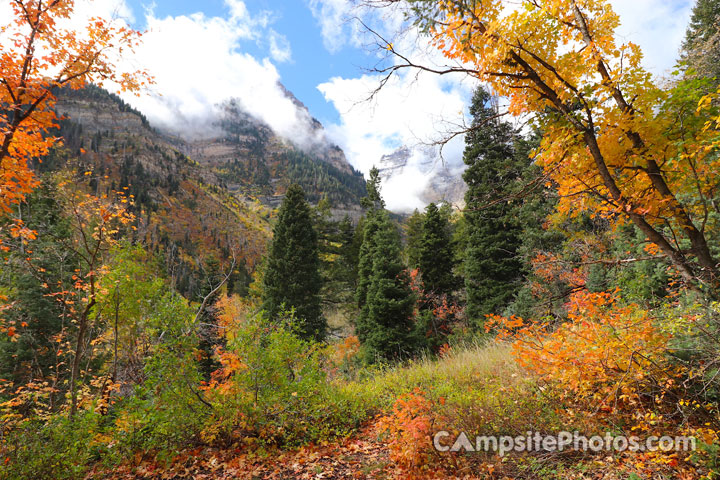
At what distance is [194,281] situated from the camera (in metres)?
63.0

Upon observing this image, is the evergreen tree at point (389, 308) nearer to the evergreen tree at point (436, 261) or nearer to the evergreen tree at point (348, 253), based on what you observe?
the evergreen tree at point (436, 261)

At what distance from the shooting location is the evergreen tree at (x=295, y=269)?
1852 cm

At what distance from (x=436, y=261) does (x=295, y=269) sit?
9419 mm

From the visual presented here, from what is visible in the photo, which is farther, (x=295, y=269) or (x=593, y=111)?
(x=295, y=269)

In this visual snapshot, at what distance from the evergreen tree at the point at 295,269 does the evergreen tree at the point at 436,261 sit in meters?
7.17

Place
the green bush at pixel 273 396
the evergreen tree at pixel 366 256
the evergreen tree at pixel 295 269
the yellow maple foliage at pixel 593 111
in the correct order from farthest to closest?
the evergreen tree at pixel 366 256 → the evergreen tree at pixel 295 269 → the green bush at pixel 273 396 → the yellow maple foliage at pixel 593 111

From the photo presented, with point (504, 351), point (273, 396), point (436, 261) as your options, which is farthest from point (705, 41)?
point (273, 396)

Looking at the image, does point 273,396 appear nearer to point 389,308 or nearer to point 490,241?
point 389,308

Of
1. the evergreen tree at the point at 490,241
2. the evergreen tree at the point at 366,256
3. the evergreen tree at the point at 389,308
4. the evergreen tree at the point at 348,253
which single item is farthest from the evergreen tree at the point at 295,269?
the evergreen tree at the point at 490,241

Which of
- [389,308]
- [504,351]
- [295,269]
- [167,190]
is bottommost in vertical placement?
[504,351]

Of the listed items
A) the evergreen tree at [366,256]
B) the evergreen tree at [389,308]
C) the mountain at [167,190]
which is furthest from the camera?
the mountain at [167,190]

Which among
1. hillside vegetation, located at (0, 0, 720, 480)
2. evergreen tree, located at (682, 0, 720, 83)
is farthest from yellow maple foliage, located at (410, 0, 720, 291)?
evergreen tree, located at (682, 0, 720, 83)

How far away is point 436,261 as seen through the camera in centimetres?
2069

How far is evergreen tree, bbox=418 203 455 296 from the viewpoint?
66.6ft
